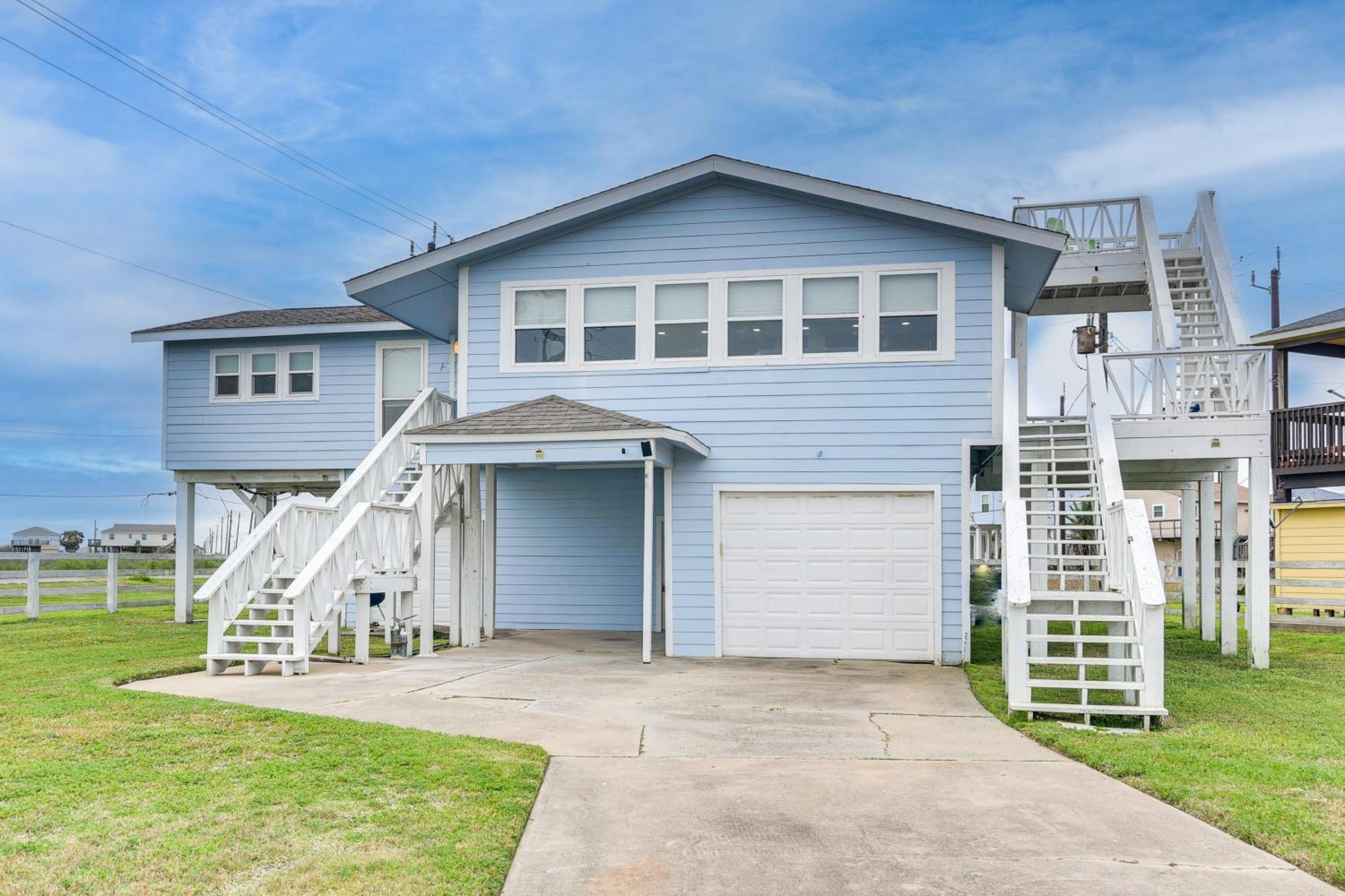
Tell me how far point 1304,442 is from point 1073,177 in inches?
311

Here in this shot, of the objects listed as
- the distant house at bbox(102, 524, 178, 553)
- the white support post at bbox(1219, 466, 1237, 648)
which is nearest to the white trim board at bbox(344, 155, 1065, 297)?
the white support post at bbox(1219, 466, 1237, 648)

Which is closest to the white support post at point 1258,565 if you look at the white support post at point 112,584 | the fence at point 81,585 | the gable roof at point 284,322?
the gable roof at point 284,322

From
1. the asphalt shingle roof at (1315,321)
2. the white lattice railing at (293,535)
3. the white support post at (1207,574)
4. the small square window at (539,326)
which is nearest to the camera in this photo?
the white lattice railing at (293,535)

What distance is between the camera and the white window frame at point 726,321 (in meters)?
12.3

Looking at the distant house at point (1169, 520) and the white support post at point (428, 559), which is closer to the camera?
the white support post at point (428, 559)

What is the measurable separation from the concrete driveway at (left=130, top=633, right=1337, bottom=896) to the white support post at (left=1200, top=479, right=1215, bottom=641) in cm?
769

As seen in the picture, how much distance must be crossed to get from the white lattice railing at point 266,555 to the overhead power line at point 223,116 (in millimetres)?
10897

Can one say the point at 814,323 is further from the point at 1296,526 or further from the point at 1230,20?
the point at 1296,526

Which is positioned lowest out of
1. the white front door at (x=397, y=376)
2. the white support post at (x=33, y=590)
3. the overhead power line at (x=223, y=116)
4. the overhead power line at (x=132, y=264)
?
the white support post at (x=33, y=590)

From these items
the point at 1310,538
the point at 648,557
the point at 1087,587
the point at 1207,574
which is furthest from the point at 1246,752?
the point at 1310,538

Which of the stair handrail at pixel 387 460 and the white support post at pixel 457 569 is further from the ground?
the stair handrail at pixel 387 460

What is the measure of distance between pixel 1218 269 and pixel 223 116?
2001 centimetres

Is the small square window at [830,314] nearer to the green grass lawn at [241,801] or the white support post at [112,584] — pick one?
the green grass lawn at [241,801]

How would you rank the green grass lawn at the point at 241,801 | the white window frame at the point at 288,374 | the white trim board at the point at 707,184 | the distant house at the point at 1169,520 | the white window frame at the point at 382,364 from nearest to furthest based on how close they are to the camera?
the green grass lawn at the point at 241,801
the white trim board at the point at 707,184
the white window frame at the point at 382,364
the white window frame at the point at 288,374
the distant house at the point at 1169,520
